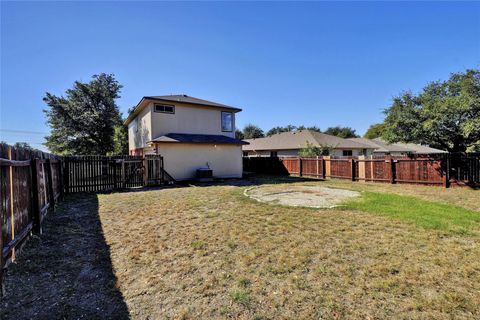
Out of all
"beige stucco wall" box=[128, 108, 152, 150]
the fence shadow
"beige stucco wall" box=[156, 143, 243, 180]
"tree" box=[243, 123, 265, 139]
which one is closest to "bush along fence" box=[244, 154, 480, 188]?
"beige stucco wall" box=[156, 143, 243, 180]

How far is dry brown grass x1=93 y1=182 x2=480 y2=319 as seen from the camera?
250 cm

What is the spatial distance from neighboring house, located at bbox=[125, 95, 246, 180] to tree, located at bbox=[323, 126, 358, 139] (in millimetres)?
49867

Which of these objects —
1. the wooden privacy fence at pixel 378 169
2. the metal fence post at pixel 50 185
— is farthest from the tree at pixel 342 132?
the metal fence post at pixel 50 185

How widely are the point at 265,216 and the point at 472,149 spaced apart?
13845 mm

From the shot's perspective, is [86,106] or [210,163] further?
[86,106]

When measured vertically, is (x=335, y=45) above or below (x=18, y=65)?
above

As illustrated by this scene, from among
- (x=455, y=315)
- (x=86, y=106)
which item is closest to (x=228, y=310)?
(x=455, y=315)

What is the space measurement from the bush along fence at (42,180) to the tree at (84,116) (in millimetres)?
16070

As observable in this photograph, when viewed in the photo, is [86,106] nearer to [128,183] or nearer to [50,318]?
[128,183]

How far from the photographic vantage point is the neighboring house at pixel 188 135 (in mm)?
14570

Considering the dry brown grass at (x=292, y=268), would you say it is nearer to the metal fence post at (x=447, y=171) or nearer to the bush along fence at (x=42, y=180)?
the bush along fence at (x=42, y=180)

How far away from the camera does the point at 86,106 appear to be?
2491 cm

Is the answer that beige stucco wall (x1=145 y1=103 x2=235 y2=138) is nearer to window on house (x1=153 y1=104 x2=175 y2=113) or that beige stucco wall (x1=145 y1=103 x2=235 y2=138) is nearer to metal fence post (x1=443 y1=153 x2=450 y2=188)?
window on house (x1=153 y1=104 x2=175 y2=113)

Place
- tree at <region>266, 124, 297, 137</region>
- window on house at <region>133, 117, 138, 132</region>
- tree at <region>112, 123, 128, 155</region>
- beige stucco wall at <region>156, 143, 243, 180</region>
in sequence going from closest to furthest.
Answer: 1. beige stucco wall at <region>156, 143, 243, 180</region>
2. window on house at <region>133, 117, 138, 132</region>
3. tree at <region>112, 123, 128, 155</region>
4. tree at <region>266, 124, 297, 137</region>
